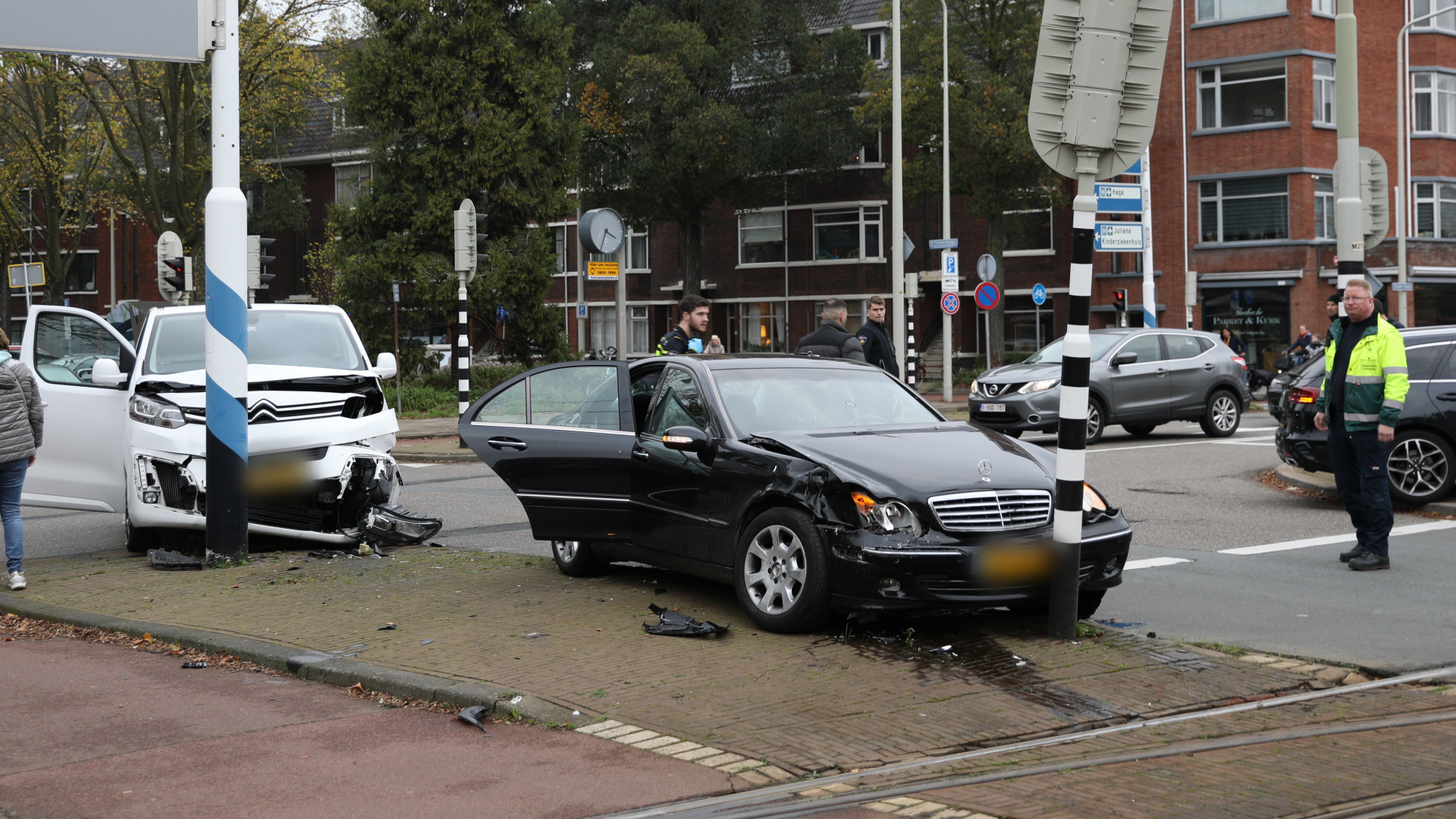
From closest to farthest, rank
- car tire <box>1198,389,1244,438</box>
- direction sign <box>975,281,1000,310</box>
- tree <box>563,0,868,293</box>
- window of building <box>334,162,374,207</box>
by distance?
car tire <box>1198,389,1244,438</box>, direction sign <box>975,281,1000,310</box>, tree <box>563,0,868,293</box>, window of building <box>334,162,374,207</box>

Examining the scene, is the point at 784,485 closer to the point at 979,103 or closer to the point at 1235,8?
the point at 979,103

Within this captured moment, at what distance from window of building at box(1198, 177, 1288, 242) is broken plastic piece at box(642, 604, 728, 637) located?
3695 cm

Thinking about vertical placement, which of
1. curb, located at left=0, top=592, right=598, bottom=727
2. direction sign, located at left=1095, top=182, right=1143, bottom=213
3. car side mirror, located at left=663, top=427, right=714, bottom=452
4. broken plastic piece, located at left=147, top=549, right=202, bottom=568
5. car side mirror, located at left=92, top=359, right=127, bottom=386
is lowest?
curb, located at left=0, top=592, right=598, bottom=727

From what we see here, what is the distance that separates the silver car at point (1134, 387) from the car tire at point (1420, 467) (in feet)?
22.5

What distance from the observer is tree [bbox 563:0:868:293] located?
42781mm

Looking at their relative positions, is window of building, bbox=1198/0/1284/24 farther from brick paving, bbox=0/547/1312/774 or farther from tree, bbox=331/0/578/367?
brick paving, bbox=0/547/1312/774

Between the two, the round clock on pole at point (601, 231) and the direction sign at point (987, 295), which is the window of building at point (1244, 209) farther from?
the round clock on pole at point (601, 231)

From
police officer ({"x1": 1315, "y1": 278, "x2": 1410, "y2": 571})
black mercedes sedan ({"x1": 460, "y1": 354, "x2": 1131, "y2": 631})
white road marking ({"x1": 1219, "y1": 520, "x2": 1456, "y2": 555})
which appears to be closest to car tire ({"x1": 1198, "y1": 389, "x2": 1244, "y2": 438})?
white road marking ({"x1": 1219, "y1": 520, "x2": 1456, "y2": 555})

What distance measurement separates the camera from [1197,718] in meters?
5.77

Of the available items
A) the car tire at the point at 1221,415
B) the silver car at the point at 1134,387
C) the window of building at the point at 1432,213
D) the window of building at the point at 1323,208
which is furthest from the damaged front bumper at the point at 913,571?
the window of building at the point at 1432,213

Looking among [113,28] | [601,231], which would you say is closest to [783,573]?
[113,28]

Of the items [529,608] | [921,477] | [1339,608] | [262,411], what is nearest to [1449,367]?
[1339,608]

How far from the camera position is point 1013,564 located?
6797 mm

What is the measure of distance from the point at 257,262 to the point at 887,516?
1725 centimetres
